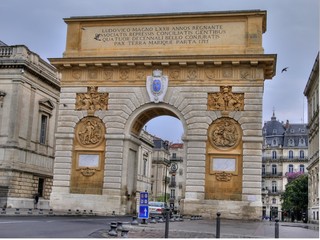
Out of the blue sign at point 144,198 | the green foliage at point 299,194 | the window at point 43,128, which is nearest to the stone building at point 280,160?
the green foliage at point 299,194

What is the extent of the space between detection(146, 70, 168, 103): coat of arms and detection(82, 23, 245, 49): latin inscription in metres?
2.00

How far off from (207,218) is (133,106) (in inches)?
313

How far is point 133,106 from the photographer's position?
1260 inches

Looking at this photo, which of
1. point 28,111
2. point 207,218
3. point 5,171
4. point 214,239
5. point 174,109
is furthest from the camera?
point 28,111

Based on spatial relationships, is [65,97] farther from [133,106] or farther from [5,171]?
[5,171]

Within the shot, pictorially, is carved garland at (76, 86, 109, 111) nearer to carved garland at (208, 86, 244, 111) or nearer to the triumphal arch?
the triumphal arch

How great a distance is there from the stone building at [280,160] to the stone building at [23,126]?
48.6 metres

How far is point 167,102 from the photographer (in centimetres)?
3153

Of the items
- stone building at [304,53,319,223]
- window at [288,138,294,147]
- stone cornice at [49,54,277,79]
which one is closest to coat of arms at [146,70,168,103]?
stone cornice at [49,54,277,79]

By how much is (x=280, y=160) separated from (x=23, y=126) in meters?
53.6

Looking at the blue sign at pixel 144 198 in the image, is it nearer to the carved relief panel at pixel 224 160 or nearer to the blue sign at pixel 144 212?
the blue sign at pixel 144 212

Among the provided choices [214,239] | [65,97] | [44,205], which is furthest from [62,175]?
[214,239]

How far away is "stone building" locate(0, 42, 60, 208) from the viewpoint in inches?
1569

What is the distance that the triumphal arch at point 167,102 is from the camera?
30281 mm
